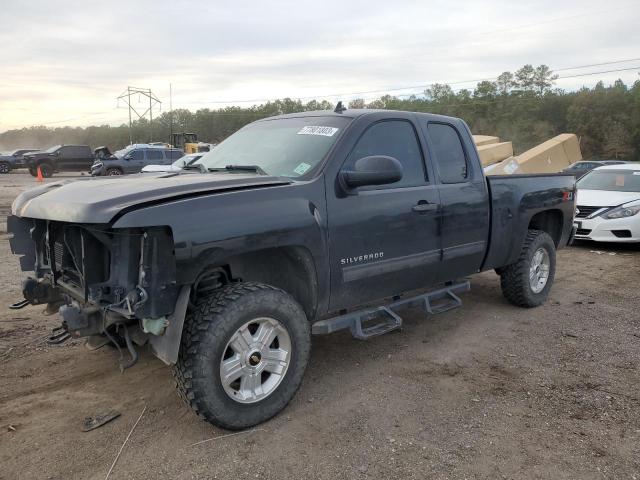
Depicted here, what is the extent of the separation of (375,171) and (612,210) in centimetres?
729

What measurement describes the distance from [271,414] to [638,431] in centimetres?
221

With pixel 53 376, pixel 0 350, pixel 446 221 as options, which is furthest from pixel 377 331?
pixel 0 350

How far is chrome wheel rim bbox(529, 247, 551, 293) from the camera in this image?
18.4 ft

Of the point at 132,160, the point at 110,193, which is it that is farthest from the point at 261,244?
the point at 132,160

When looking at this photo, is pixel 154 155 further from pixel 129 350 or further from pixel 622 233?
pixel 129 350

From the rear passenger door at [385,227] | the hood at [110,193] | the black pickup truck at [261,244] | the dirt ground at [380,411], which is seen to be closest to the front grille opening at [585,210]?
the dirt ground at [380,411]

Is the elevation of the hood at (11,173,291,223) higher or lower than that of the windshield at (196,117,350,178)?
lower

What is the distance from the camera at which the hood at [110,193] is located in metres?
2.69

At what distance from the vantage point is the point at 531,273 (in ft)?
18.3

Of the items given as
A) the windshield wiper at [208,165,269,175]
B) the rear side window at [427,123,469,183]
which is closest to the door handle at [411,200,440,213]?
the rear side window at [427,123,469,183]

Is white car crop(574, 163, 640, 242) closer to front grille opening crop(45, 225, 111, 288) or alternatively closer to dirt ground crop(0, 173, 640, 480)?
dirt ground crop(0, 173, 640, 480)

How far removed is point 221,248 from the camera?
114 inches

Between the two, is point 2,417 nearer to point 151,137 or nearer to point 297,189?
point 297,189

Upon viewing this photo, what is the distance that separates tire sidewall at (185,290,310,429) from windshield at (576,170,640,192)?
860 cm
